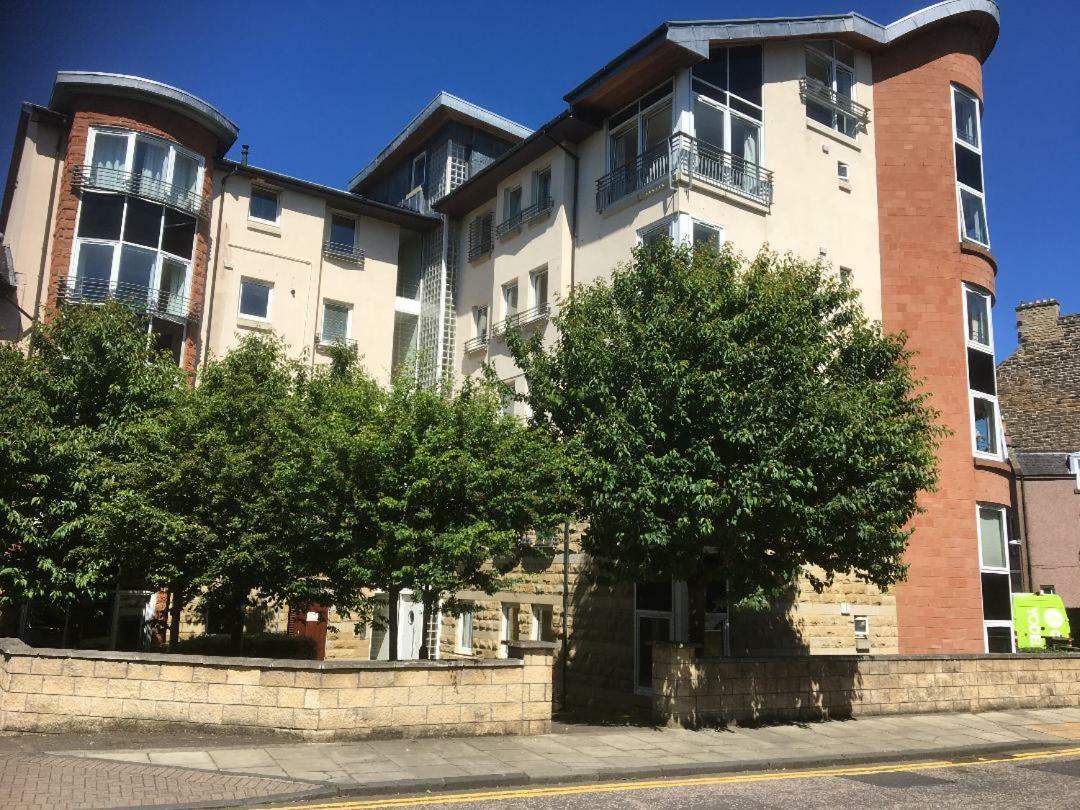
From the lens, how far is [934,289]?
79.4 ft

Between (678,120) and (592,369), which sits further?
(678,120)

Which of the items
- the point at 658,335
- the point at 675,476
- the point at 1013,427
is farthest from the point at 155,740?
the point at 1013,427

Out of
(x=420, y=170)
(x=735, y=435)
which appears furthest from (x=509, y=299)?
(x=735, y=435)

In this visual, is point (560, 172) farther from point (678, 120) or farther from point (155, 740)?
point (155, 740)

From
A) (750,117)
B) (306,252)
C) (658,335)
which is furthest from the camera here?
(306,252)

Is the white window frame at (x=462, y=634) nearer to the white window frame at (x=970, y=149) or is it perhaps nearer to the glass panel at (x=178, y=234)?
the glass panel at (x=178, y=234)

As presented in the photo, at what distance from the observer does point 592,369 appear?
1608cm

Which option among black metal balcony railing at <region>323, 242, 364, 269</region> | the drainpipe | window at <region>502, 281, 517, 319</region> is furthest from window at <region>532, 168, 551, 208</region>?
the drainpipe

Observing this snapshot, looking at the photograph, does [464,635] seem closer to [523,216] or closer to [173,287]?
[523,216]

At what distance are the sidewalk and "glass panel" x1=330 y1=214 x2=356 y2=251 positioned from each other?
→ 20.7 m

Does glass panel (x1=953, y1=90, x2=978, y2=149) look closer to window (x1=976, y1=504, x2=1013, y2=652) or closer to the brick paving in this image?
window (x1=976, y1=504, x2=1013, y2=652)

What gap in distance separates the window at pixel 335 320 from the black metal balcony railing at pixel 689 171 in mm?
10948

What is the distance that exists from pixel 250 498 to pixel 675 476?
7.81 metres

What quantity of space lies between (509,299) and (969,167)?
13746 millimetres
